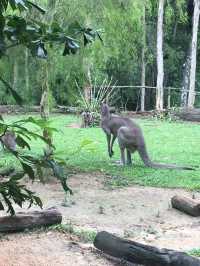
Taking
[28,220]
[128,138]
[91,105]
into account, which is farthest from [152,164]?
[91,105]

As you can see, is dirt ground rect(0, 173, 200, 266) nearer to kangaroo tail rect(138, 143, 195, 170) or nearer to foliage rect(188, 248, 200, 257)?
foliage rect(188, 248, 200, 257)

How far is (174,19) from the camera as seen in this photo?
28.1 metres

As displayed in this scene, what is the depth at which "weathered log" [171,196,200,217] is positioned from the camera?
300 inches

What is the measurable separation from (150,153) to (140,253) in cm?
825

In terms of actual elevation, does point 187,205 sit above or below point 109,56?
below

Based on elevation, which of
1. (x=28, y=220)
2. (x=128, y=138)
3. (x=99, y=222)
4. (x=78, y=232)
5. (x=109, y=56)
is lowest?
(x=99, y=222)

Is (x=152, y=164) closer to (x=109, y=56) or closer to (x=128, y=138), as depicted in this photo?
(x=128, y=138)

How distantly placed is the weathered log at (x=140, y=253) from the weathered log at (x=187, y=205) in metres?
2.61

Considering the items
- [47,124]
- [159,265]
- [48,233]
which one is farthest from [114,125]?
[47,124]

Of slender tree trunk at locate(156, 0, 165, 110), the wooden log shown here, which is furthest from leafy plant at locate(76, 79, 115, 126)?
the wooden log

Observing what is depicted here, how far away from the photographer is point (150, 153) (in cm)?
1309

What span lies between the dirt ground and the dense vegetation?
1647 millimetres

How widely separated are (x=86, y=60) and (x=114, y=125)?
1706mm

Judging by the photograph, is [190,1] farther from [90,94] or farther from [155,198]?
[155,198]
